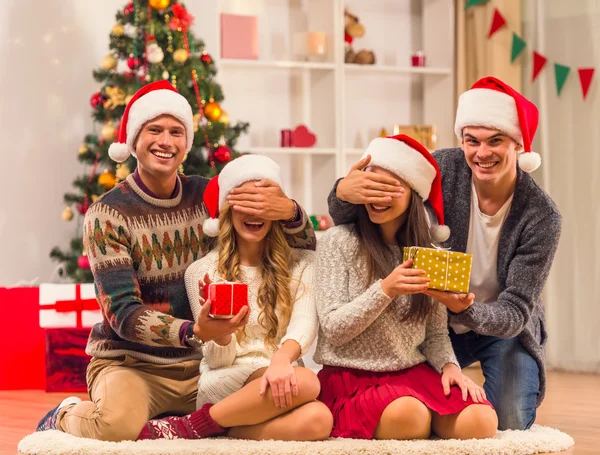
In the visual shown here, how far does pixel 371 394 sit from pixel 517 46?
307 centimetres

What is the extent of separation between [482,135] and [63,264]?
9.75 ft

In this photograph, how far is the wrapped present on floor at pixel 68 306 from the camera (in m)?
4.21

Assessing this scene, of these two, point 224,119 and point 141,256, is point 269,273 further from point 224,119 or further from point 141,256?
point 224,119

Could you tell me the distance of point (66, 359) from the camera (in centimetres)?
419

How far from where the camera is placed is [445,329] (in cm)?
277

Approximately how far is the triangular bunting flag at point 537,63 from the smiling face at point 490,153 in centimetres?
229

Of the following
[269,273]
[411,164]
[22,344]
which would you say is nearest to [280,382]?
[269,273]

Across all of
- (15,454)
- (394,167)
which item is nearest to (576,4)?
(394,167)

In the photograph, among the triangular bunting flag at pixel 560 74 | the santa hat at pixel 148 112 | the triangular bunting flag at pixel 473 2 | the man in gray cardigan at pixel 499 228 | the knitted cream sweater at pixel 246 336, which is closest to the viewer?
the knitted cream sweater at pixel 246 336

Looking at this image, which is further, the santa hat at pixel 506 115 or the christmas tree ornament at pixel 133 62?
the christmas tree ornament at pixel 133 62

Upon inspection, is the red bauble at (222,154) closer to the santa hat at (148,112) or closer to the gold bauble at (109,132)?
the gold bauble at (109,132)

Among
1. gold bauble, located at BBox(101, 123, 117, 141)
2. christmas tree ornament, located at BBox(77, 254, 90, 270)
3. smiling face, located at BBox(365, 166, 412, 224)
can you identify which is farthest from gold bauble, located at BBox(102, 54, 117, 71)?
smiling face, located at BBox(365, 166, 412, 224)

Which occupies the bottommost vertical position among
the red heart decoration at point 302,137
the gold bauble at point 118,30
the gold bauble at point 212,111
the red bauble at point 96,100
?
the red heart decoration at point 302,137

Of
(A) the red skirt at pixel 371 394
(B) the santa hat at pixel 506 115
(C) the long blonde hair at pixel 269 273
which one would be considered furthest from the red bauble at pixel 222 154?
(A) the red skirt at pixel 371 394
